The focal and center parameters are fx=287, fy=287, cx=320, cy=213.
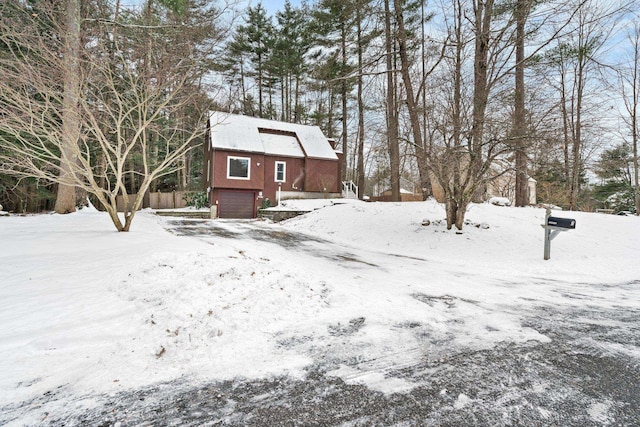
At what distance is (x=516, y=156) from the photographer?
7086 mm

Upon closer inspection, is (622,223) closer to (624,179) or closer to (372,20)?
(372,20)

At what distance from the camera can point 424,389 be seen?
179 cm

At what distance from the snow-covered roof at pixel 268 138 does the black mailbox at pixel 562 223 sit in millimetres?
14922

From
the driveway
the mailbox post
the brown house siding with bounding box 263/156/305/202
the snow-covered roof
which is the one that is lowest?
the driveway

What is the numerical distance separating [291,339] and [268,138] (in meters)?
18.7

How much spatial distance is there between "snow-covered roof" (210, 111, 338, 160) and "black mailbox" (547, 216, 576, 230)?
14.9 meters

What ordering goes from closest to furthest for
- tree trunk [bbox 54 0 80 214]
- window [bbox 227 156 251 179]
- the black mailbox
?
tree trunk [bbox 54 0 80 214] < the black mailbox < window [bbox 227 156 251 179]

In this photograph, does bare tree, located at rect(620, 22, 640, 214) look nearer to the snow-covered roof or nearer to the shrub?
the snow-covered roof

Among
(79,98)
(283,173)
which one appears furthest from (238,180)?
(79,98)

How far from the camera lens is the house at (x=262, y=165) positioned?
17.4m

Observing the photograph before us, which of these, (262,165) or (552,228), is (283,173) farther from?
(552,228)

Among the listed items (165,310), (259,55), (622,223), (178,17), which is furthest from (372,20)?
(259,55)

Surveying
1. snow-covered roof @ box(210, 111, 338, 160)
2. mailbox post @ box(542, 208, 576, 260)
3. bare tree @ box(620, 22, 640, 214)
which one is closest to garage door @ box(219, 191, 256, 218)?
snow-covered roof @ box(210, 111, 338, 160)

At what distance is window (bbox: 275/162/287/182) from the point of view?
19.0m
